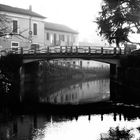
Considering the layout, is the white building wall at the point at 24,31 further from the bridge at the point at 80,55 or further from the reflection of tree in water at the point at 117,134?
the reflection of tree in water at the point at 117,134

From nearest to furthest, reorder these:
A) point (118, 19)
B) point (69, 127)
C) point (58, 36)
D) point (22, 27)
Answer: point (69, 127) → point (118, 19) → point (22, 27) → point (58, 36)

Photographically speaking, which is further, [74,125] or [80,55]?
[80,55]

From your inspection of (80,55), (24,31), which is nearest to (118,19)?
(80,55)

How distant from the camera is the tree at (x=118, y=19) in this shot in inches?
1457

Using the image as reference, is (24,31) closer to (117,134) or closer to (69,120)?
(69,120)

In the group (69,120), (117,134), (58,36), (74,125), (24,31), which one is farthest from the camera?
(58,36)

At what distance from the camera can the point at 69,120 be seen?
21188 mm

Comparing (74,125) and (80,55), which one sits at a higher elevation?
(80,55)

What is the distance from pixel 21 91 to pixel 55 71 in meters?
16.2

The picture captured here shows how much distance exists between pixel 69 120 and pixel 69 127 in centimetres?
211

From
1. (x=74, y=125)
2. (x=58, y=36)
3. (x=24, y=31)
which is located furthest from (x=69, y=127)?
(x=58, y=36)

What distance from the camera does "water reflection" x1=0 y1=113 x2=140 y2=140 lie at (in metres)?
16.8

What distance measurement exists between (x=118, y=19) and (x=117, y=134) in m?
22.8

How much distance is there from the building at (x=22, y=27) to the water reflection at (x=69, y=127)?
26.2 meters
